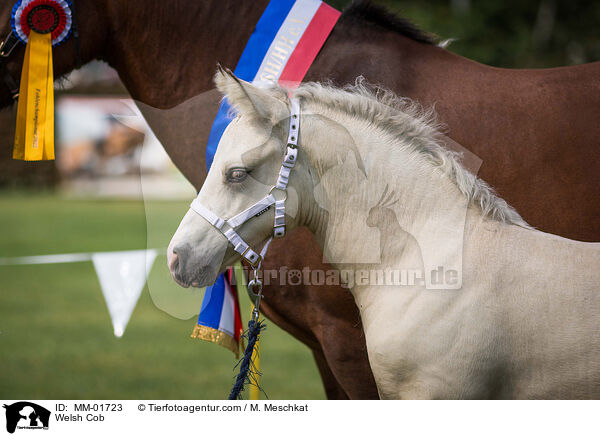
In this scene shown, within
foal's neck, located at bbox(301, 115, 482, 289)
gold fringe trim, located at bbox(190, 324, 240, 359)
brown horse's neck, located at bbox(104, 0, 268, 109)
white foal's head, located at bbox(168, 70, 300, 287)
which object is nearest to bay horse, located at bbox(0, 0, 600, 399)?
brown horse's neck, located at bbox(104, 0, 268, 109)

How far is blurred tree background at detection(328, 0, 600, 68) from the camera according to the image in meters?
15.4

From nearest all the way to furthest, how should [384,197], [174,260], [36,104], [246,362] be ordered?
[174,260], [384,197], [246,362], [36,104]

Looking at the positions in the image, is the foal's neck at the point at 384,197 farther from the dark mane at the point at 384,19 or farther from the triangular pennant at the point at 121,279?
the triangular pennant at the point at 121,279

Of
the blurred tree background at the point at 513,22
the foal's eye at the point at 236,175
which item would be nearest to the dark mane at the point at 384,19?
the foal's eye at the point at 236,175

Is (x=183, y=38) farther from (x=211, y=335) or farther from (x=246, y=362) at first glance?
(x=246, y=362)

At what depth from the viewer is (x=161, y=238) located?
10.6 ft

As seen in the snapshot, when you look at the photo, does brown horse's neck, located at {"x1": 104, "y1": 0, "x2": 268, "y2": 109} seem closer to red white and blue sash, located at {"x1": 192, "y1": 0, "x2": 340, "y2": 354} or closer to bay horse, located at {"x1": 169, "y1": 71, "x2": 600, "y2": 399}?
red white and blue sash, located at {"x1": 192, "y1": 0, "x2": 340, "y2": 354}

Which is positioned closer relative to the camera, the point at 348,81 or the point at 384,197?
Result: the point at 384,197

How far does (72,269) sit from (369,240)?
37.1ft

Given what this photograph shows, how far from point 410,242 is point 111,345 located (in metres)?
6.07

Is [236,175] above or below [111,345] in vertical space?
above

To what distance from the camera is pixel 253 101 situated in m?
2.17
